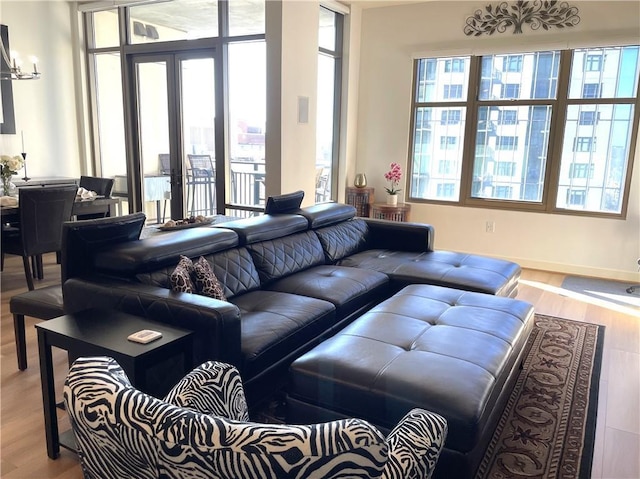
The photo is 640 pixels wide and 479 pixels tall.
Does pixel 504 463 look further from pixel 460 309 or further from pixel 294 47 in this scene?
pixel 294 47

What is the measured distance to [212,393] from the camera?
122cm

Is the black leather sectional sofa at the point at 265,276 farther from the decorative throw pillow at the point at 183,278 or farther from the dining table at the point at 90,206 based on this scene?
the dining table at the point at 90,206

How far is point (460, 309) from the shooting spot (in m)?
2.52

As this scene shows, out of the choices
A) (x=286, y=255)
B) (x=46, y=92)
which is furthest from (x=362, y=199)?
(x=46, y=92)

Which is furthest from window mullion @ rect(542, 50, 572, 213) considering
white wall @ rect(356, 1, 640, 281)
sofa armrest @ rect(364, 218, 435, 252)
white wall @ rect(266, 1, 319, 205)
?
white wall @ rect(266, 1, 319, 205)

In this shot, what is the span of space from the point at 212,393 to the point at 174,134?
485 cm

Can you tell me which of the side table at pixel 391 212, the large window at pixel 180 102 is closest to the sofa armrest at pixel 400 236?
the side table at pixel 391 212

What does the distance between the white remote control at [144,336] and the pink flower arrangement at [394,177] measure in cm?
423

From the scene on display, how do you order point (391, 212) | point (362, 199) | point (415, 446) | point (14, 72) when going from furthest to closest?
point (362, 199) → point (391, 212) → point (14, 72) → point (415, 446)

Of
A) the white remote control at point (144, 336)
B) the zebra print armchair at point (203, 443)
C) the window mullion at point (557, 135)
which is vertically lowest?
the white remote control at point (144, 336)

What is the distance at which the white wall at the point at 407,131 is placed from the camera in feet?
15.4

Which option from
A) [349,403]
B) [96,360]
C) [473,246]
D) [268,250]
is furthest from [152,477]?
[473,246]

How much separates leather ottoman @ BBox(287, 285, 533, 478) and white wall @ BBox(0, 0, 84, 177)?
4.82 meters

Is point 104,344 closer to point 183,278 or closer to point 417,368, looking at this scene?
point 183,278
